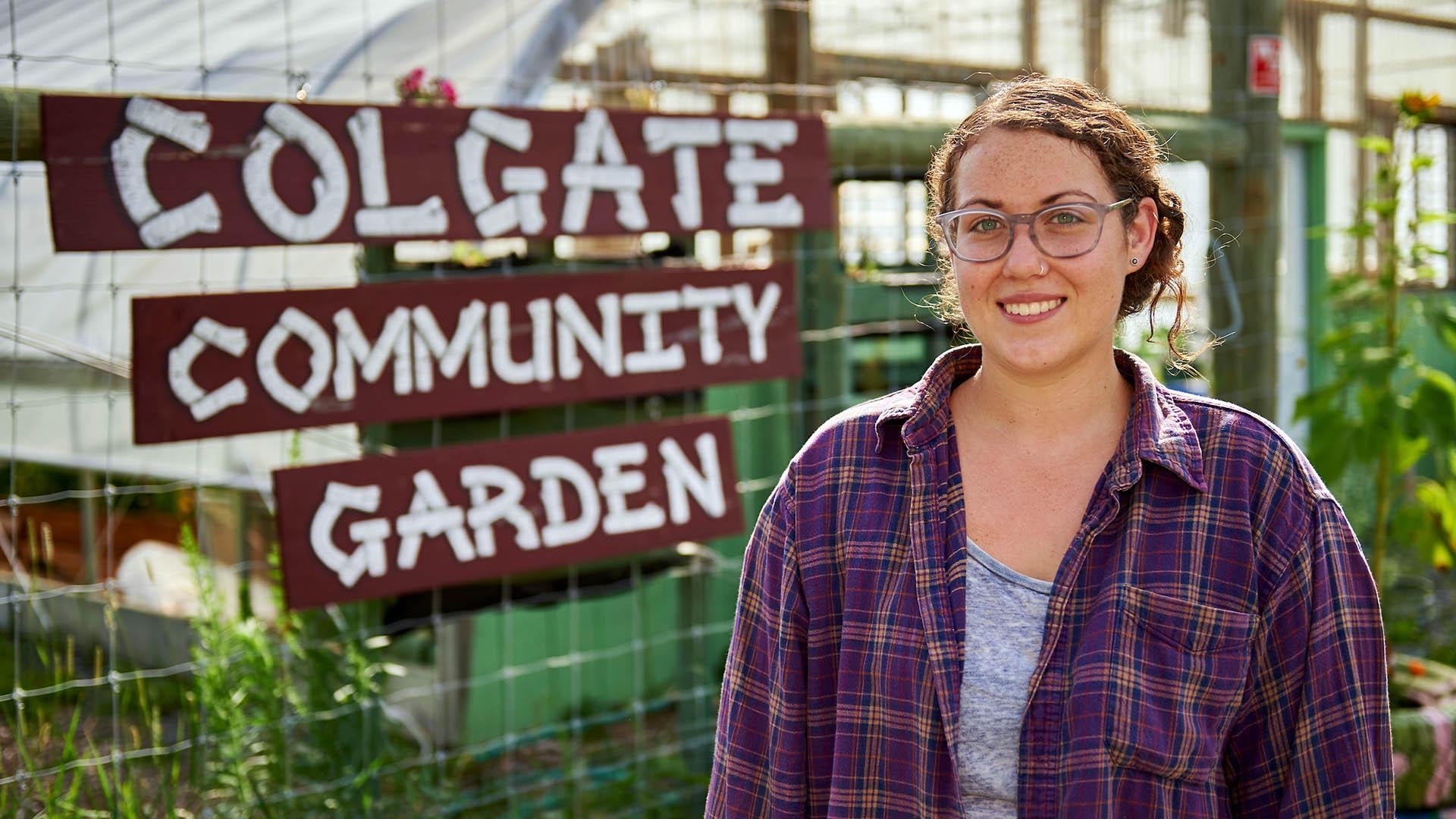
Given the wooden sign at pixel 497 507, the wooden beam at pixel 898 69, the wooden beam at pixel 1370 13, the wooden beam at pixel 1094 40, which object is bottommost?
the wooden sign at pixel 497 507

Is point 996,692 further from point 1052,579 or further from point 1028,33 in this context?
point 1028,33

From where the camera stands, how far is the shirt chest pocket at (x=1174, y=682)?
4.69 ft

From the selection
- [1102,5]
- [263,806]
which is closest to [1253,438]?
[263,806]

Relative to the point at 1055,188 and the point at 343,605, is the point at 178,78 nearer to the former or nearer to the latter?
the point at 343,605

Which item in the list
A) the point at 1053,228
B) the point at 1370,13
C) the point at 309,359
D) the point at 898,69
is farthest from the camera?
the point at 1370,13

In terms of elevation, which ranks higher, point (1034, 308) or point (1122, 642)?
point (1034, 308)

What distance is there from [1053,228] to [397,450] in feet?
6.98

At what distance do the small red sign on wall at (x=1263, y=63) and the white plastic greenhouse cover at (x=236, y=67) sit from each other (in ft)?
6.96

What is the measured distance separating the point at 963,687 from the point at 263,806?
1832 mm

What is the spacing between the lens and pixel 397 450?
3.30 m

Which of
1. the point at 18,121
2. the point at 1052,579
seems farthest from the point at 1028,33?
the point at 1052,579

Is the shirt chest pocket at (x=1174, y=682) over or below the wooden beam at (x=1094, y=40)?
below

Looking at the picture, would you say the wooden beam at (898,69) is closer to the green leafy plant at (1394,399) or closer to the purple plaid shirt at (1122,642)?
the green leafy plant at (1394,399)

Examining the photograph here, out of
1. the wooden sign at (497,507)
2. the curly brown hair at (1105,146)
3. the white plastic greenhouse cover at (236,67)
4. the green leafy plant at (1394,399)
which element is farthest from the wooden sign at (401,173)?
the green leafy plant at (1394,399)
